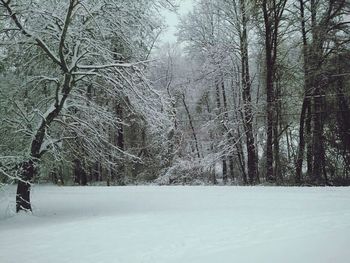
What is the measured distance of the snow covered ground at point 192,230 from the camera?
643 centimetres

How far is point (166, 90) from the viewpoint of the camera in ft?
64.9

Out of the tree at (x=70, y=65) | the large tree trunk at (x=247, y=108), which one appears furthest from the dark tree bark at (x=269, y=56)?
the tree at (x=70, y=65)

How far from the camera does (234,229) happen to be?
26.8ft

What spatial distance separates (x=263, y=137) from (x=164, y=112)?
1321 cm

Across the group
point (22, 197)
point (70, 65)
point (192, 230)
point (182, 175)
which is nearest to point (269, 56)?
point (182, 175)

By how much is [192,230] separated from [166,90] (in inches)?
476

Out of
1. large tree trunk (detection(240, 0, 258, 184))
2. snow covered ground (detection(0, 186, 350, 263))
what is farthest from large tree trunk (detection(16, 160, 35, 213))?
large tree trunk (detection(240, 0, 258, 184))

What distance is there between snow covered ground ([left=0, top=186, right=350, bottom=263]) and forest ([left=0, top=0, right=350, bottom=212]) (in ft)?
5.82

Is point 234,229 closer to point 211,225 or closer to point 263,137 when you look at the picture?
point 211,225

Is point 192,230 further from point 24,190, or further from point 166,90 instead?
point 166,90

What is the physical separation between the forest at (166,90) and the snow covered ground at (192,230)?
1775mm

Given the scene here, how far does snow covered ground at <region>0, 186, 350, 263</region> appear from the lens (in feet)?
21.1

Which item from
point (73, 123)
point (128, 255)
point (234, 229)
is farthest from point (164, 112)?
point (128, 255)

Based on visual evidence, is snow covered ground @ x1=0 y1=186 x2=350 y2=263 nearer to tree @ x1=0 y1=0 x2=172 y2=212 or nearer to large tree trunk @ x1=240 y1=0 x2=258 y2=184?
tree @ x1=0 y1=0 x2=172 y2=212
